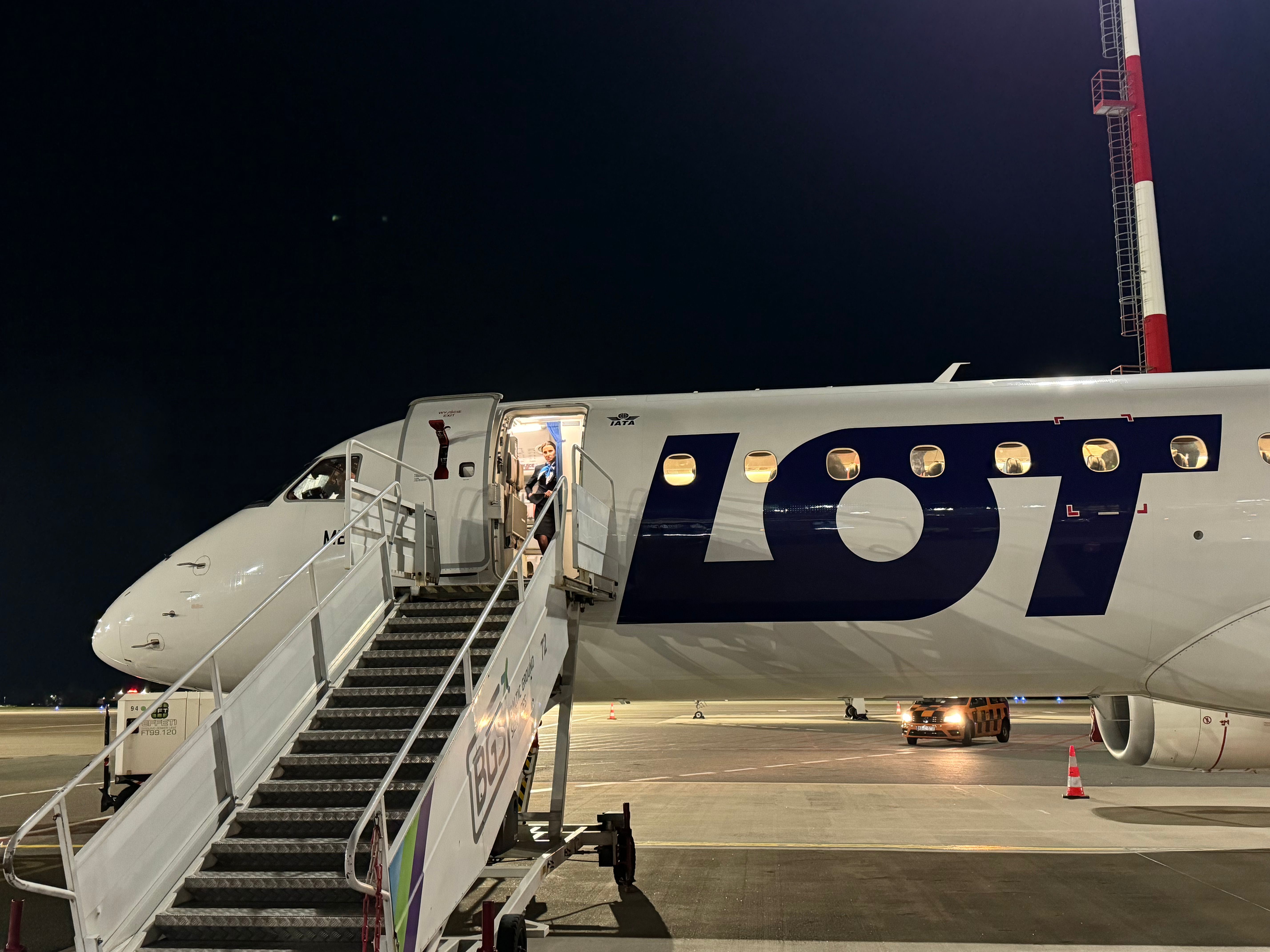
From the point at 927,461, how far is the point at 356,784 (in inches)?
258

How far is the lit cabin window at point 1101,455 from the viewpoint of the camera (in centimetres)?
1018

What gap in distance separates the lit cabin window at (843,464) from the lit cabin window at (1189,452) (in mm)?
3262

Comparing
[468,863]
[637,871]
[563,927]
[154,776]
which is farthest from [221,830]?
[637,871]

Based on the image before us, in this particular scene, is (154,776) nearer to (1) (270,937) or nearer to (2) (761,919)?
(1) (270,937)

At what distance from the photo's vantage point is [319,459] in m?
11.6

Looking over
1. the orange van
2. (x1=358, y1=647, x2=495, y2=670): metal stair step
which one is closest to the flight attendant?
(x1=358, y1=647, x2=495, y2=670): metal stair step

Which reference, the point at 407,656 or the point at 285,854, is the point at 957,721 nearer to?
the point at 407,656

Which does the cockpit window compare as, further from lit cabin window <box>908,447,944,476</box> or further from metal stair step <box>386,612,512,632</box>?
lit cabin window <box>908,447,944,476</box>

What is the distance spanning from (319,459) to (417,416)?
1.27 meters

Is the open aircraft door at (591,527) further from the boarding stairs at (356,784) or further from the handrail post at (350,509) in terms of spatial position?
the handrail post at (350,509)

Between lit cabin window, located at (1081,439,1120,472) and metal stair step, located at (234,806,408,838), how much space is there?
765 centimetres

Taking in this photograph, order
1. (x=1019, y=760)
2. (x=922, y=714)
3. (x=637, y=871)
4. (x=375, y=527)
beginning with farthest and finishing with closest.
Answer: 1. (x=922, y=714)
2. (x=1019, y=760)
3. (x=637, y=871)
4. (x=375, y=527)

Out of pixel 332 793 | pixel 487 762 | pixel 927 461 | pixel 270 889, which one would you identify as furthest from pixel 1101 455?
pixel 270 889

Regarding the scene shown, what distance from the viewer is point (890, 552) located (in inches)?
399
